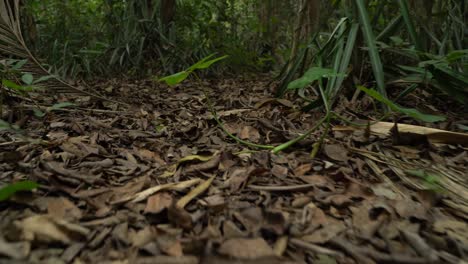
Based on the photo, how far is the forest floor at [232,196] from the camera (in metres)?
0.52

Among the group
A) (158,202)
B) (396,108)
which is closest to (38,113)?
(158,202)

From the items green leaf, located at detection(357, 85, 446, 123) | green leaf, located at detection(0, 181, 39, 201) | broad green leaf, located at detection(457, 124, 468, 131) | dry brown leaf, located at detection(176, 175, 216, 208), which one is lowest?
dry brown leaf, located at detection(176, 175, 216, 208)

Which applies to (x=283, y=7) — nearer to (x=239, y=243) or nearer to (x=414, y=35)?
(x=414, y=35)

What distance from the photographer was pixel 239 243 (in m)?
0.53

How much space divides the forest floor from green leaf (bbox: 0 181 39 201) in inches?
1.0

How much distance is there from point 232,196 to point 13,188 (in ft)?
1.32

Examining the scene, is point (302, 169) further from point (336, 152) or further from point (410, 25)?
point (410, 25)

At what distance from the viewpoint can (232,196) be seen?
694 mm

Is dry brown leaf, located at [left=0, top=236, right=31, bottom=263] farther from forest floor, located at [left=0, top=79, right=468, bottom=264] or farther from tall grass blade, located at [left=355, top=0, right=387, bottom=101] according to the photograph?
tall grass blade, located at [left=355, top=0, right=387, bottom=101]

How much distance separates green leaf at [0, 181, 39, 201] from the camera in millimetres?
575

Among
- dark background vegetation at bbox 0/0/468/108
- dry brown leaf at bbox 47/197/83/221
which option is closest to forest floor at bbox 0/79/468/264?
dry brown leaf at bbox 47/197/83/221

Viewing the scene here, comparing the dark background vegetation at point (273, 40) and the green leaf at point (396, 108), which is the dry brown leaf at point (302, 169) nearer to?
the green leaf at point (396, 108)

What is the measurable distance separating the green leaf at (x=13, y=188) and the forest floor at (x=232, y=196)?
3 cm

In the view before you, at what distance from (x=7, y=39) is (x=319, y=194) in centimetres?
145
